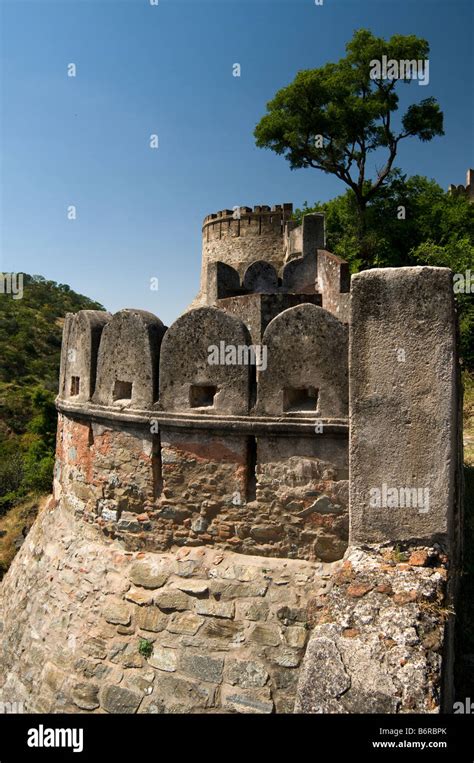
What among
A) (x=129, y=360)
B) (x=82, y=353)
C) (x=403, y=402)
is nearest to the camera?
(x=403, y=402)

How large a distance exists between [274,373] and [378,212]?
18975 millimetres

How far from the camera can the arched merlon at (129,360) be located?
4.74m

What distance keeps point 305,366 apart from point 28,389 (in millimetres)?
32767

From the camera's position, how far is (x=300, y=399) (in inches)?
171

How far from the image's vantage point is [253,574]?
417 centimetres

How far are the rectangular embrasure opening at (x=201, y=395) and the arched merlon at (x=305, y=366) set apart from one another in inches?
19.4

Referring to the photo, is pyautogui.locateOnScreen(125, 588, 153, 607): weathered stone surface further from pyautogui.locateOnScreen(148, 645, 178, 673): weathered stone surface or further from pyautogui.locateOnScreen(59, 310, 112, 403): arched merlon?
pyautogui.locateOnScreen(59, 310, 112, 403): arched merlon

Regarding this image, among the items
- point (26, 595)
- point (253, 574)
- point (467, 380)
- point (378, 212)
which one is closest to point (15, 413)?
point (378, 212)

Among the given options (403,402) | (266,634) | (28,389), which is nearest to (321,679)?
(266,634)

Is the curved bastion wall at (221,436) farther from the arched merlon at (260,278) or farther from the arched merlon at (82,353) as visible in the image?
the arched merlon at (260,278)

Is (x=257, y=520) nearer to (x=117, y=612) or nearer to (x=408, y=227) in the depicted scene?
(x=117, y=612)

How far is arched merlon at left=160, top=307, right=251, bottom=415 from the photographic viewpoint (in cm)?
435

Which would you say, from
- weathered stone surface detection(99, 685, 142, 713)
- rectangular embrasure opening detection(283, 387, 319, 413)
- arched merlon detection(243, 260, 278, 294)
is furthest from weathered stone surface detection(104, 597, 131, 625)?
arched merlon detection(243, 260, 278, 294)
